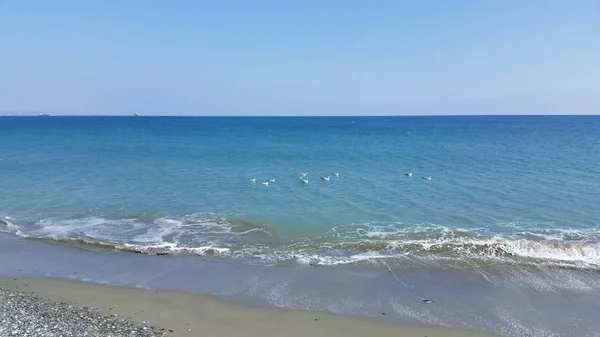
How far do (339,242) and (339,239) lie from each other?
1.35 ft

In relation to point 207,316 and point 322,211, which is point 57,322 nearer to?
point 207,316

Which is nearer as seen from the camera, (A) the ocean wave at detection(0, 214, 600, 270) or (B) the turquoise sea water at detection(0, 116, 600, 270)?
(A) the ocean wave at detection(0, 214, 600, 270)

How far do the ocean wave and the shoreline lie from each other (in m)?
3.87

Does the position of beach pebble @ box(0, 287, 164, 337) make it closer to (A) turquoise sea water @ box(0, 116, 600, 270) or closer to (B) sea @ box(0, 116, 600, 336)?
(B) sea @ box(0, 116, 600, 336)

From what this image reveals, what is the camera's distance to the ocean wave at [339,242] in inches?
649

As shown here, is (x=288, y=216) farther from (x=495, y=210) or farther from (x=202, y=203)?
(x=495, y=210)

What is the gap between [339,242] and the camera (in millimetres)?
18281

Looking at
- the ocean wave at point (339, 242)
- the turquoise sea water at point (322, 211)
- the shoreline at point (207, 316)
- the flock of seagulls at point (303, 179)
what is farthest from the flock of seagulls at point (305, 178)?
the shoreline at point (207, 316)

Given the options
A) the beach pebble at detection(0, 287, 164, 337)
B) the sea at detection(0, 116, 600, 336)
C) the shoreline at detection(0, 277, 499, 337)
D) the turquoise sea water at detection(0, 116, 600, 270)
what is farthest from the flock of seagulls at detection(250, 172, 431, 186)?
the beach pebble at detection(0, 287, 164, 337)

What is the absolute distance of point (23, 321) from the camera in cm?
1054

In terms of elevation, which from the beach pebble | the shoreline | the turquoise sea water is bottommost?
the shoreline

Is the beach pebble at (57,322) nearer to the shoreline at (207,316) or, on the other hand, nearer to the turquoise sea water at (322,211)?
the shoreline at (207,316)

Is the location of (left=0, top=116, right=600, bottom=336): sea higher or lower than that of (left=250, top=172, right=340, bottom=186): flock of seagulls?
lower

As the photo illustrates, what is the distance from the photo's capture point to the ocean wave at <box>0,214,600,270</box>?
54.1 feet
